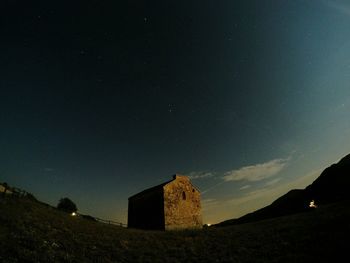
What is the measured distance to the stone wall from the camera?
4300 cm

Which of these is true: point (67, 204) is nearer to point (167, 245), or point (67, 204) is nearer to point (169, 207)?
point (169, 207)

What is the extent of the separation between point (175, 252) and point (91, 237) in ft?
26.1

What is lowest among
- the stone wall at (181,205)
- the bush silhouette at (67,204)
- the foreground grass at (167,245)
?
the foreground grass at (167,245)

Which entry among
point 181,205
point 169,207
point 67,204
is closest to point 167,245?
point 169,207

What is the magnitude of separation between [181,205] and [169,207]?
2.89 meters

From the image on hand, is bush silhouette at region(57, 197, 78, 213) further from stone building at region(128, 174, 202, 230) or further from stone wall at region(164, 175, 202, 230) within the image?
stone wall at region(164, 175, 202, 230)

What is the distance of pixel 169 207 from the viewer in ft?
142

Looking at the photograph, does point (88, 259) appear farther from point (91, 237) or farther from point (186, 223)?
point (186, 223)

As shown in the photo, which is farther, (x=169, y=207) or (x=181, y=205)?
(x=181, y=205)

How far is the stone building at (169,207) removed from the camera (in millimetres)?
42875

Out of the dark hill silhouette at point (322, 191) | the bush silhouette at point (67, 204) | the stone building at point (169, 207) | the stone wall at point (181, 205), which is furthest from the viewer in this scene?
the bush silhouette at point (67, 204)

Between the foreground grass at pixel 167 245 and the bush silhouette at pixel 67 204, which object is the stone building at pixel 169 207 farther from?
the bush silhouette at pixel 67 204

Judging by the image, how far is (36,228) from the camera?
856 inches

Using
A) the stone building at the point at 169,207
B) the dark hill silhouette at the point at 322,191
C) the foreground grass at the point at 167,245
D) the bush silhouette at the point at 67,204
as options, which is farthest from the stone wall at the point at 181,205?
the bush silhouette at the point at 67,204
